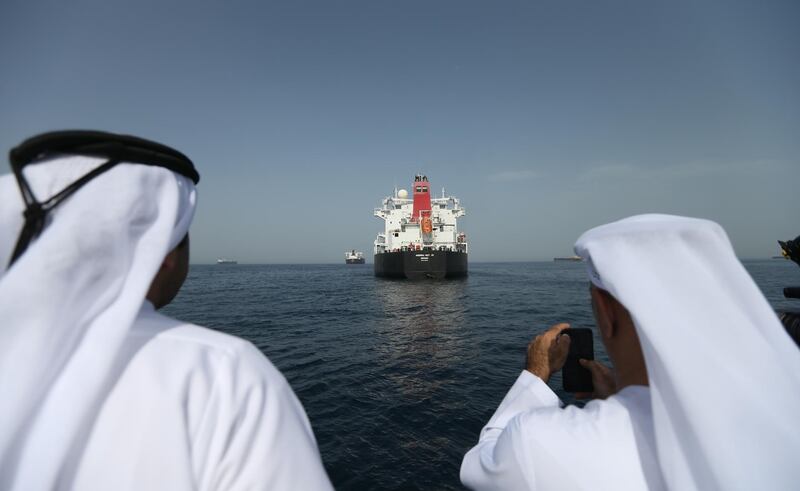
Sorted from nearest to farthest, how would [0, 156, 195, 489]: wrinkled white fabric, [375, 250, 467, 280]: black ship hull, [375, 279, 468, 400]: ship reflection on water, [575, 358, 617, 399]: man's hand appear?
[0, 156, 195, 489]: wrinkled white fabric, [575, 358, 617, 399]: man's hand, [375, 279, 468, 400]: ship reflection on water, [375, 250, 467, 280]: black ship hull

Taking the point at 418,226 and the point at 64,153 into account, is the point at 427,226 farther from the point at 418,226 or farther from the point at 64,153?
the point at 64,153

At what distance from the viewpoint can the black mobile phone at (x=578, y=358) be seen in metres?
1.56

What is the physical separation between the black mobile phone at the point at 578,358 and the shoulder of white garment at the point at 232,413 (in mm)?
1269

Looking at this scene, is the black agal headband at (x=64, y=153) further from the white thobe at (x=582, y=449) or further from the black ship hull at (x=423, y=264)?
the black ship hull at (x=423, y=264)

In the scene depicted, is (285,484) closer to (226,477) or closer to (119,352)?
(226,477)

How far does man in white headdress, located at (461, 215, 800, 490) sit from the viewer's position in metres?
0.83

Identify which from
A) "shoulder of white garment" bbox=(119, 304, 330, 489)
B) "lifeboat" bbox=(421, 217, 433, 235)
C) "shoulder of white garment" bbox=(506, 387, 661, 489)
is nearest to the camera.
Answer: "shoulder of white garment" bbox=(119, 304, 330, 489)

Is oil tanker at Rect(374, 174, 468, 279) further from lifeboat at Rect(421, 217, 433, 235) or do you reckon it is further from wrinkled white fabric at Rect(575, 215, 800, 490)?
wrinkled white fabric at Rect(575, 215, 800, 490)

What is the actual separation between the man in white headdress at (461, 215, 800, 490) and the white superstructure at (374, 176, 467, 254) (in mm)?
29970

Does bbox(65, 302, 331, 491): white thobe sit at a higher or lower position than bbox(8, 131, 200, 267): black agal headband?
lower

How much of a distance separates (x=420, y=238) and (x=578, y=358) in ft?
102

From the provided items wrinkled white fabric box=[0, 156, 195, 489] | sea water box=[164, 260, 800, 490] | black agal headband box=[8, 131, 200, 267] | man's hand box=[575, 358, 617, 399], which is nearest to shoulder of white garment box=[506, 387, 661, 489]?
man's hand box=[575, 358, 617, 399]

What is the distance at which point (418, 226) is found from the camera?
3288 centimetres

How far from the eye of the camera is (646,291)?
973mm
